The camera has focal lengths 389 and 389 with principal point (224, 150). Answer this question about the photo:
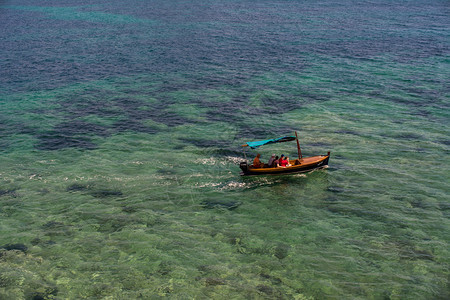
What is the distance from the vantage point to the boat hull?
29.4 meters

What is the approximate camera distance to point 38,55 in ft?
212

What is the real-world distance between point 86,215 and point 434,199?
2352 cm

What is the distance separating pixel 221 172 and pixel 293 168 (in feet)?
18.6

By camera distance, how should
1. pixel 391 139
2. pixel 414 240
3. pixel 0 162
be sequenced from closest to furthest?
pixel 414 240 < pixel 0 162 < pixel 391 139

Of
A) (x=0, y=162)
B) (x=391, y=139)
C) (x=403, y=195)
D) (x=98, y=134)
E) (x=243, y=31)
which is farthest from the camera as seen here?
(x=243, y=31)

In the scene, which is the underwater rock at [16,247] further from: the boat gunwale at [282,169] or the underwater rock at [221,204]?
the boat gunwale at [282,169]

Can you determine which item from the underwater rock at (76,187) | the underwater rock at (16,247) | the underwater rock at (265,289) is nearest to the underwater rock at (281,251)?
the underwater rock at (265,289)

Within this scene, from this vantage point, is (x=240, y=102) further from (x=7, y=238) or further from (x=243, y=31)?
(x=243, y=31)

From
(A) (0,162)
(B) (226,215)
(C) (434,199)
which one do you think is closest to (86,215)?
(B) (226,215)

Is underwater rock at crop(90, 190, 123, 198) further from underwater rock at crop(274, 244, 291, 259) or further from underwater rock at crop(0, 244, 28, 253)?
underwater rock at crop(274, 244, 291, 259)

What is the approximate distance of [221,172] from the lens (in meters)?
31.0

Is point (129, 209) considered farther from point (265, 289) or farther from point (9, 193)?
point (265, 289)

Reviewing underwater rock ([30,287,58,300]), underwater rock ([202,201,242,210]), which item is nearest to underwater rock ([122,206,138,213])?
underwater rock ([202,201,242,210])

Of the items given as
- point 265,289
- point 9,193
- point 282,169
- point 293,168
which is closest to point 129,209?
point 9,193
